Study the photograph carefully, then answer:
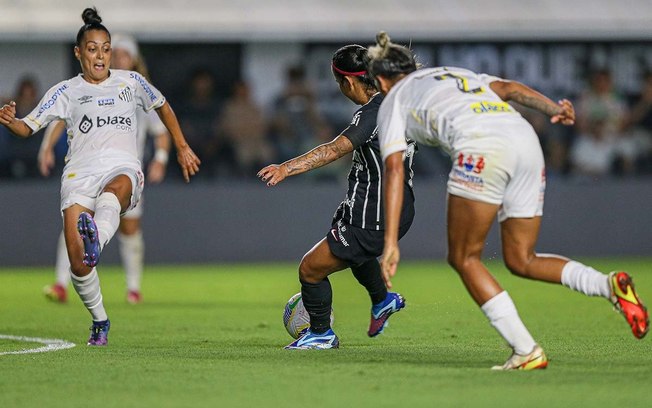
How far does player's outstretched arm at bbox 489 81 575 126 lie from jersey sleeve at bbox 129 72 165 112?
123 inches

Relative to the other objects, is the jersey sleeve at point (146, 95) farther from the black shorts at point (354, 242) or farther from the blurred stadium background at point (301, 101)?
the blurred stadium background at point (301, 101)

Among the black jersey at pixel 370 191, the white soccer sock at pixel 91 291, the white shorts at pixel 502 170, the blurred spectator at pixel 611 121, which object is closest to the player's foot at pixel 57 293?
the white soccer sock at pixel 91 291

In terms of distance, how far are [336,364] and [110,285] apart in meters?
8.96

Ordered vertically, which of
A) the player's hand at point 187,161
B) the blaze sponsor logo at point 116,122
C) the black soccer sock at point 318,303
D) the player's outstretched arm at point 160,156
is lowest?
the black soccer sock at point 318,303

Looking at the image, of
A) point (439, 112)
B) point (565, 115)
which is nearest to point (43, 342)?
point (439, 112)

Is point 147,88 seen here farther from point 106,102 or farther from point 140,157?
point 140,157

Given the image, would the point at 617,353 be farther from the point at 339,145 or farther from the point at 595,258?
the point at 595,258

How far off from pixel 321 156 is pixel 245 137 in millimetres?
11880

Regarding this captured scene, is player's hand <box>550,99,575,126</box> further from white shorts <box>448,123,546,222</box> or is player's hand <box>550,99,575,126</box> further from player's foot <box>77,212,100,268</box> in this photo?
player's foot <box>77,212,100,268</box>

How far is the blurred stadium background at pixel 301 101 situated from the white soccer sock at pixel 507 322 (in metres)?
12.6

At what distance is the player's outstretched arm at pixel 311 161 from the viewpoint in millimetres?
8500

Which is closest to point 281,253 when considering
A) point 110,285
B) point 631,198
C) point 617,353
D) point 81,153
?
point 110,285

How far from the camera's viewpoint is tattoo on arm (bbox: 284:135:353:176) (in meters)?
8.59

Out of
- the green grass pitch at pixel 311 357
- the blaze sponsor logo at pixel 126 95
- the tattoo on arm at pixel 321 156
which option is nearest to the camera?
the green grass pitch at pixel 311 357
